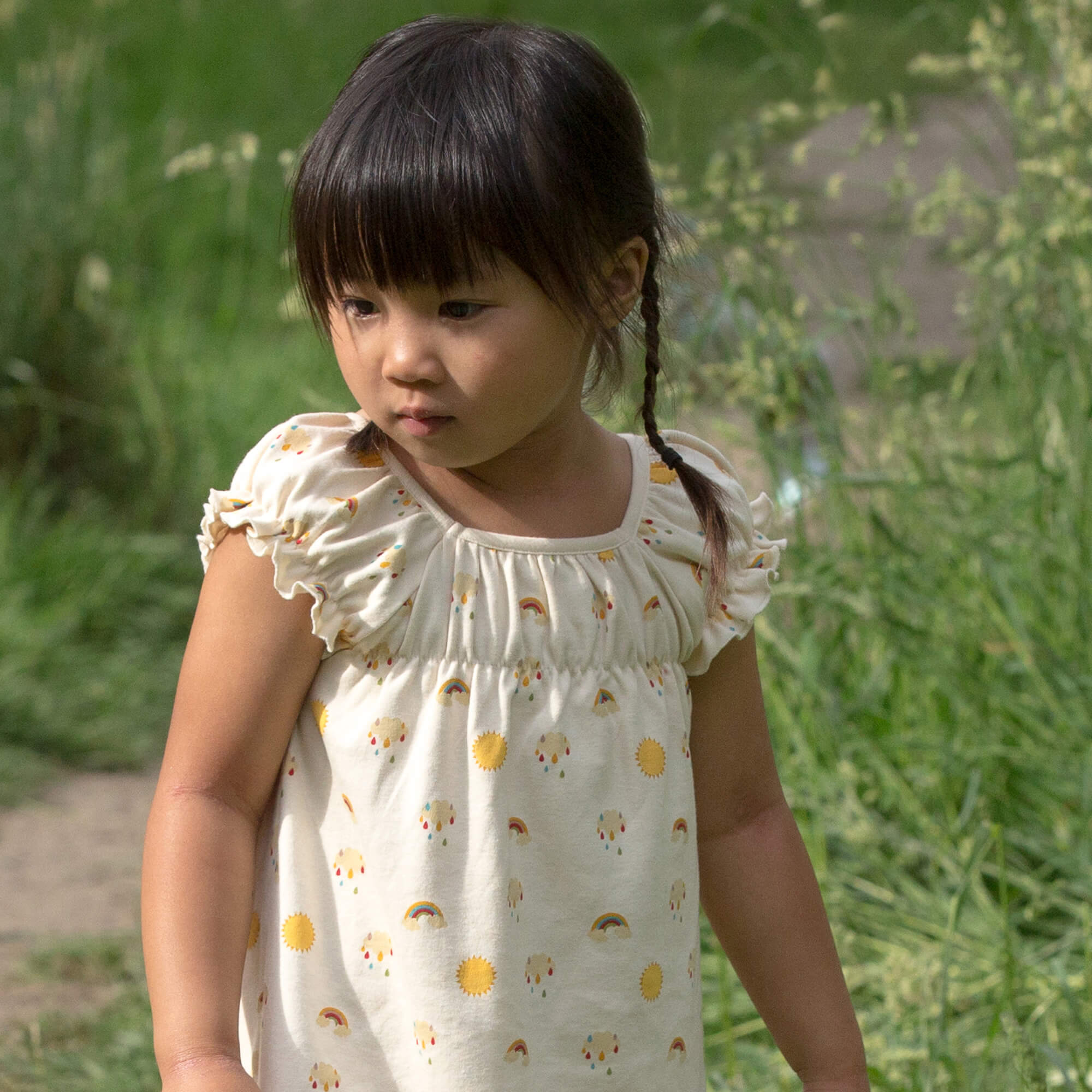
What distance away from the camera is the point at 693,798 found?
1358mm

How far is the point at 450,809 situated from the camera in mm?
1221

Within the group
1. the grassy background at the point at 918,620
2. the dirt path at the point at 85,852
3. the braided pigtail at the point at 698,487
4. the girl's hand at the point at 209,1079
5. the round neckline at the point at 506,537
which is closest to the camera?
the girl's hand at the point at 209,1079

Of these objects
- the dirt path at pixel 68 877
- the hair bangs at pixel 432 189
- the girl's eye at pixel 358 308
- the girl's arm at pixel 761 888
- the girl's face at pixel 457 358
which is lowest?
the dirt path at pixel 68 877

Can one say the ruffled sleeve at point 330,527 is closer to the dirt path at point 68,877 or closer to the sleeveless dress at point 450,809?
the sleeveless dress at point 450,809

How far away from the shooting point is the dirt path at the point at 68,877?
2.54 m

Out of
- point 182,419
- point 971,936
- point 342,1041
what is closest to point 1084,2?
point 971,936

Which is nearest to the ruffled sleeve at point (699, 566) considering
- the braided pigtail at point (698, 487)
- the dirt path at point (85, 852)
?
the braided pigtail at point (698, 487)

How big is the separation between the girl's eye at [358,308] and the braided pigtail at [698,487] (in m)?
0.27

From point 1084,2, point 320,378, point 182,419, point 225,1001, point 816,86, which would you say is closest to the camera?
point 225,1001

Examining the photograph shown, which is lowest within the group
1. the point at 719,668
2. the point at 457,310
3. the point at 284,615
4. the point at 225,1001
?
the point at 225,1001

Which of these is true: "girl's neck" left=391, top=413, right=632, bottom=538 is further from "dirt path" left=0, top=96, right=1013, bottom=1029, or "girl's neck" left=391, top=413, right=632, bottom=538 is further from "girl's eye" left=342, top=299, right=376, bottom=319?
"dirt path" left=0, top=96, right=1013, bottom=1029

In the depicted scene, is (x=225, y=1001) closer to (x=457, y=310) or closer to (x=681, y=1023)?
(x=681, y=1023)

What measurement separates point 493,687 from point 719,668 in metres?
0.27

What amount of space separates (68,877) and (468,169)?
2156 mm
